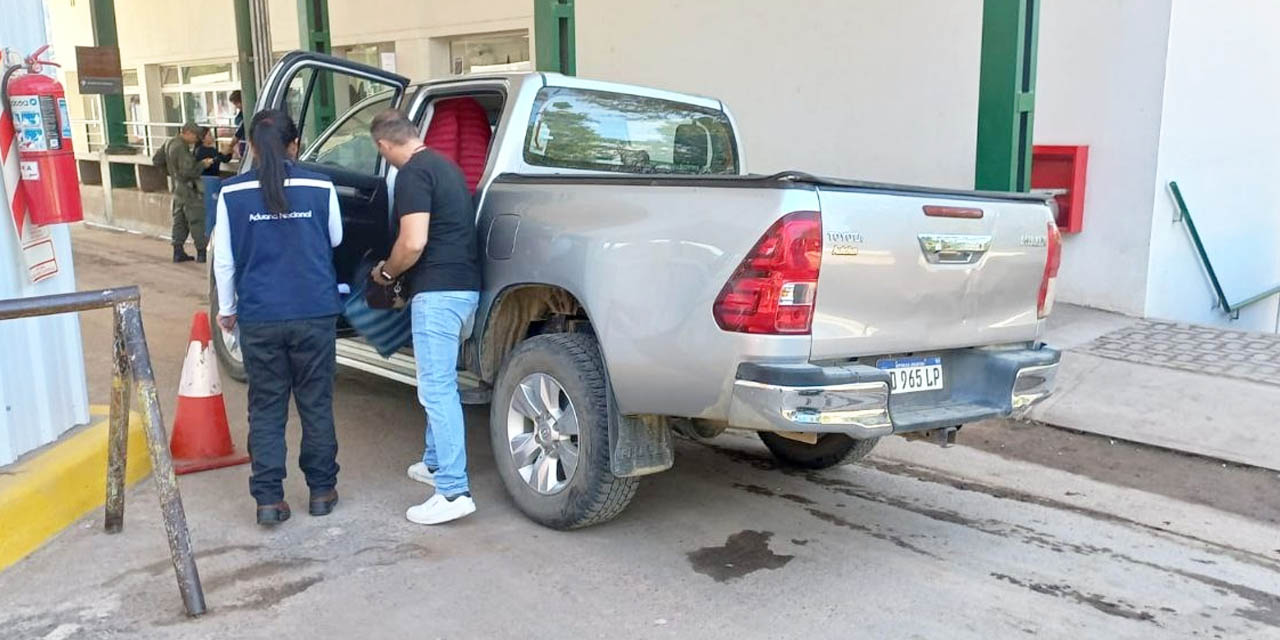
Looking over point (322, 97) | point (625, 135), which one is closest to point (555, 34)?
point (625, 135)

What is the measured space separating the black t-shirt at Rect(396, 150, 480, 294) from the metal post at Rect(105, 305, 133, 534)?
1.20 meters

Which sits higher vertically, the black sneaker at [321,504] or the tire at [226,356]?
the tire at [226,356]

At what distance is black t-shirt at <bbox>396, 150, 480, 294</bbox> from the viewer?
447 centimetres

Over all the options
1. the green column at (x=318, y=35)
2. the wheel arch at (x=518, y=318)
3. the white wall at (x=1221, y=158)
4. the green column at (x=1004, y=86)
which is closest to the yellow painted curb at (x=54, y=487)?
the wheel arch at (x=518, y=318)

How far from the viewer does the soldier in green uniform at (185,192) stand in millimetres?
12875

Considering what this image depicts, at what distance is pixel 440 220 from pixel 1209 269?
8.19m

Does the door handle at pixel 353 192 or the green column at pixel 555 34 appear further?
the green column at pixel 555 34

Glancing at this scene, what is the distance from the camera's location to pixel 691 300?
3.85m

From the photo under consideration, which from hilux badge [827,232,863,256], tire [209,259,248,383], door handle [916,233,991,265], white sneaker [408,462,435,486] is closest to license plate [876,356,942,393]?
door handle [916,233,991,265]

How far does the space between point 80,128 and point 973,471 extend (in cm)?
2055

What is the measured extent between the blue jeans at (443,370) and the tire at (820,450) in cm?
162

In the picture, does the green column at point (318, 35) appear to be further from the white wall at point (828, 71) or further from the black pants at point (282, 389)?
the black pants at point (282, 389)

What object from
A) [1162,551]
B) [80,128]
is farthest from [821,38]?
[80,128]

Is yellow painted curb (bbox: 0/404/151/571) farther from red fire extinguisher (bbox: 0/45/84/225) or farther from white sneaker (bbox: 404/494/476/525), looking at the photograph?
white sneaker (bbox: 404/494/476/525)
